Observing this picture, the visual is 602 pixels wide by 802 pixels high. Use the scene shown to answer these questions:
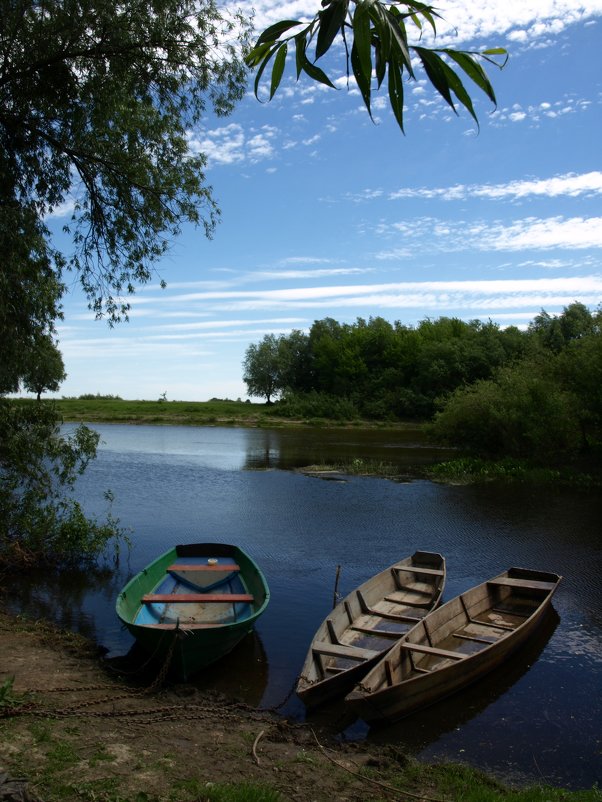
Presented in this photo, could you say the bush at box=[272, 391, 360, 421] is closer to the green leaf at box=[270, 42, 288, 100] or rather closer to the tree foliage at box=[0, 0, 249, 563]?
the tree foliage at box=[0, 0, 249, 563]

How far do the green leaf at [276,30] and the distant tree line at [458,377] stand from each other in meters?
29.7

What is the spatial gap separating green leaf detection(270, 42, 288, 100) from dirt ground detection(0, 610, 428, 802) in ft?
15.5

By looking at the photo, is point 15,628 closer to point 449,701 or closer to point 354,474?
point 449,701

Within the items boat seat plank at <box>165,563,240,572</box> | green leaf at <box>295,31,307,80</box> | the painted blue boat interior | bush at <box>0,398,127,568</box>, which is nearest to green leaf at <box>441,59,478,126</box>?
green leaf at <box>295,31,307,80</box>

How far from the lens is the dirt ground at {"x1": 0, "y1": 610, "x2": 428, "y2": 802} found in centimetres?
562

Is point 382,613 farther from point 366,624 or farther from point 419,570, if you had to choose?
point 419,570

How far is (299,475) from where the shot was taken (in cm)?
3178

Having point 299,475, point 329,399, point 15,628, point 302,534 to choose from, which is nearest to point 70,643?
point 15,628

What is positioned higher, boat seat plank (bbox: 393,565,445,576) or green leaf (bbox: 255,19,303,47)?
green leaf (bbox: 255,19,303,47)

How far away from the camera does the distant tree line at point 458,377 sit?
31.1 m

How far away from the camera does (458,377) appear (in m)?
67.5

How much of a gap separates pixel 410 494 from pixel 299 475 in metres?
6.93

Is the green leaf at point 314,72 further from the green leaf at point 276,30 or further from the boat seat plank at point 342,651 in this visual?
the boat seat plank at point 342,651

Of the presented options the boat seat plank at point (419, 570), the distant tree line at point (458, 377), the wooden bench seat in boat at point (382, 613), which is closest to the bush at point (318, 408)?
the distant tree line at point (458, 377)
